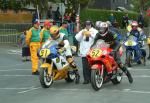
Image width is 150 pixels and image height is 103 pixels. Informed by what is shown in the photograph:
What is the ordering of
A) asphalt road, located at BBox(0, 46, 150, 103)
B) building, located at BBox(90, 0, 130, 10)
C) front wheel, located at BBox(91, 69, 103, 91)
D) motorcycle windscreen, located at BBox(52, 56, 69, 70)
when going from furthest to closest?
building, located at BBox(90, 0, 130, 10) < motorcycle windscreen, located at BBox(52, 56, 69, 70) < front wheel, located at BBox(91, 69, 103, 91) < asphalt road, located at BBox(0, 46, 150, 103)

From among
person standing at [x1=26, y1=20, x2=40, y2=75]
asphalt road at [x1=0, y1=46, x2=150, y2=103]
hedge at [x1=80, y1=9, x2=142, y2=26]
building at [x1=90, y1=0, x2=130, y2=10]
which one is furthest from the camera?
building at [x1=90, y1=0, x2=130, y2=10]

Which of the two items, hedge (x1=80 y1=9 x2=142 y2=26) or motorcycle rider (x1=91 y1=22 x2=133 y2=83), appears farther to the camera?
hedge (x1=80 y1=9 x2=142 y2=26)

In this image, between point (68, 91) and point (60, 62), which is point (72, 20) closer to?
point (60, 62)

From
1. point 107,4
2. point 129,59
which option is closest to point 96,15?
point 107,4

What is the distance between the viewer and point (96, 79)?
45.6 feet

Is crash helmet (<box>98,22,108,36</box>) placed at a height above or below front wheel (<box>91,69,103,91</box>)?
above

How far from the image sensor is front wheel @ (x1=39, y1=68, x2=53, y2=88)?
47.5 feet

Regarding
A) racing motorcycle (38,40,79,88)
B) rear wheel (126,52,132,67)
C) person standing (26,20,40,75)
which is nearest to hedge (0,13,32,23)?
rear wheel (126,52,132,67)

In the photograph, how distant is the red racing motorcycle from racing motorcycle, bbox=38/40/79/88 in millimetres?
990

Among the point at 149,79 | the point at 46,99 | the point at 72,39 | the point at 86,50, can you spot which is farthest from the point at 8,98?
the point at 72,39

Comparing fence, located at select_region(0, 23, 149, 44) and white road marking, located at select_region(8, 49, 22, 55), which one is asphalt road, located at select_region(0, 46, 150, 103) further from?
fence, located at select_region(0, 23, 149, 44)

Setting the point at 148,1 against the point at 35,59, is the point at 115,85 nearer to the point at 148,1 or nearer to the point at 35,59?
the point at 35,59

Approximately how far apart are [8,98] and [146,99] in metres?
3.40

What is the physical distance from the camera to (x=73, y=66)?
15.6 m
